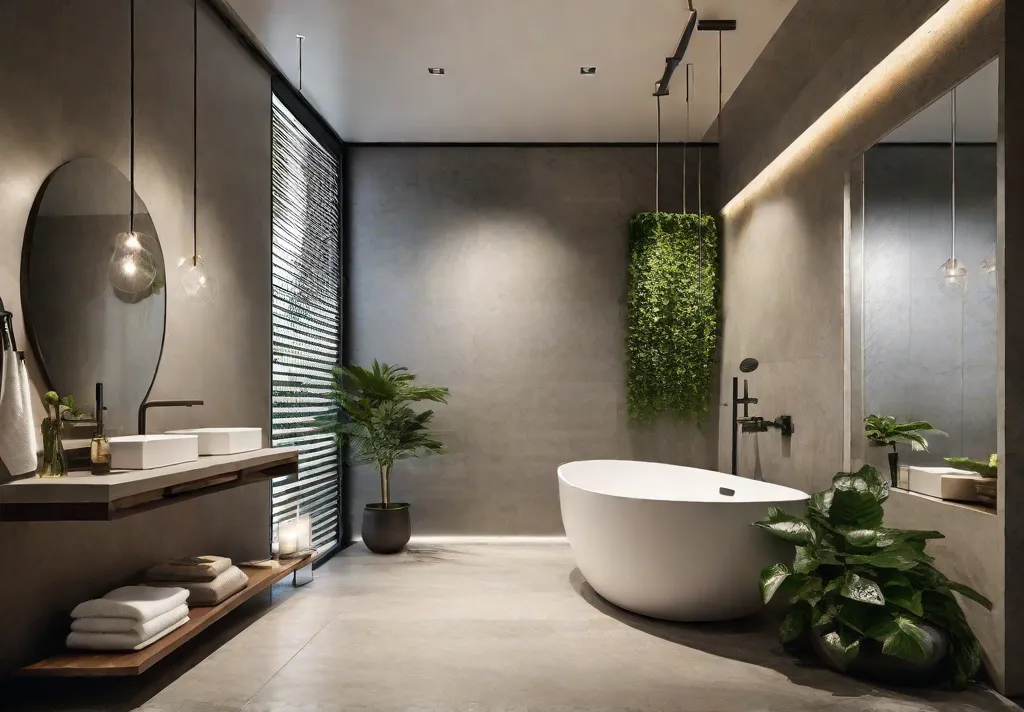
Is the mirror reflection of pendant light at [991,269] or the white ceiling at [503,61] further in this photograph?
the white ceiling at [503,61]

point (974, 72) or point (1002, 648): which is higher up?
point (974, 72)

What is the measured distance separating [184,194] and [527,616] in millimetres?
2465

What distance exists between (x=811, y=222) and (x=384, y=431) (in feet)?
9.40

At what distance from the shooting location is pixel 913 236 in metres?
3.06

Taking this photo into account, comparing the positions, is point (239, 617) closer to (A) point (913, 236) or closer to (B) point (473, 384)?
(B) point (473, 384)

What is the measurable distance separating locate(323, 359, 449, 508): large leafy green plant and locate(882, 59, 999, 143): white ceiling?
10.8 ft

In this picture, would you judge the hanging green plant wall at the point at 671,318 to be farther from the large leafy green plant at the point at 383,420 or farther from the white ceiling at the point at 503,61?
the large leafy green plant at the point at 383,420

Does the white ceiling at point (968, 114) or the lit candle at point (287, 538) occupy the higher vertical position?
the white ceiling at point (968, 114)

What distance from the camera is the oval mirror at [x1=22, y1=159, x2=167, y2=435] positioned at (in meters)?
2.43

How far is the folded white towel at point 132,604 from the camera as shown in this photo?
2.47m

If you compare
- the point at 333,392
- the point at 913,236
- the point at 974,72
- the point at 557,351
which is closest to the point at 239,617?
the point at 333,392

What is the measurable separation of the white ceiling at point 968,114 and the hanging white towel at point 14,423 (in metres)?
3.18

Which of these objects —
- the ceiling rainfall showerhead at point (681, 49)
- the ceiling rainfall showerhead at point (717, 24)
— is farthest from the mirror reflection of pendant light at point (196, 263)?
the ceiling rainfall showerhead at point (717, 24)

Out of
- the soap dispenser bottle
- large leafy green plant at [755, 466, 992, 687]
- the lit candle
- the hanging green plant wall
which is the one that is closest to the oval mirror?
the soap dispenser bottle
